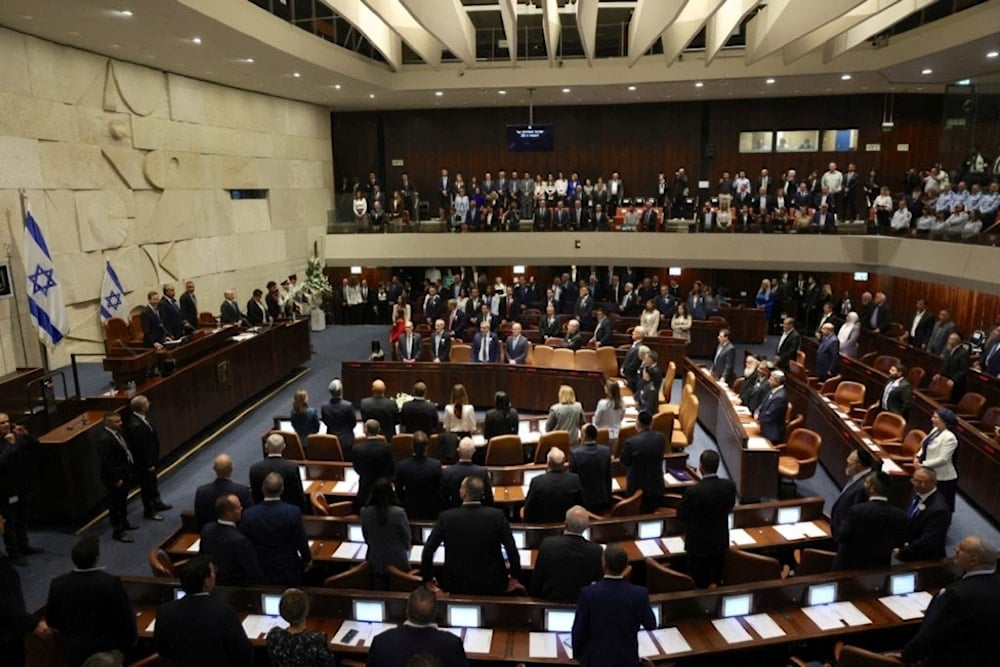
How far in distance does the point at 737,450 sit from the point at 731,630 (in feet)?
12.8

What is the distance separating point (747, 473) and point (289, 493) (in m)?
4.82

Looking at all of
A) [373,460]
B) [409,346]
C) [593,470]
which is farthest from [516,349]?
[373,460]

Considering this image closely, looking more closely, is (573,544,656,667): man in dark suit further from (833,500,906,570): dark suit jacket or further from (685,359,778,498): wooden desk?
(685,359,778,498): wooden desk

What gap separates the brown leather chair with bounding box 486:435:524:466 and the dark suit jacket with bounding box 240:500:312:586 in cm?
265

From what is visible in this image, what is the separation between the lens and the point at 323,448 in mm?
7297

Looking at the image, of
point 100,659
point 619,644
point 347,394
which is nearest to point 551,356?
point 347,394

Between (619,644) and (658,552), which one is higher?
(619,644)

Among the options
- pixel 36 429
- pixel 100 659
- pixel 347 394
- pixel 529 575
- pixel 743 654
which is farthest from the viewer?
pixel 347 394

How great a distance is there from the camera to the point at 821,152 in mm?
19375

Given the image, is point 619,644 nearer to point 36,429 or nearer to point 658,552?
point 658,552

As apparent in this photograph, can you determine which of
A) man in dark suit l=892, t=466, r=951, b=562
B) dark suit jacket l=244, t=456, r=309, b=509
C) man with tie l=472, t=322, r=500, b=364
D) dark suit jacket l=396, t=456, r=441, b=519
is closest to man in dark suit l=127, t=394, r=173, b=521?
dark suit jacket l=244, t=456, r=309, b=509

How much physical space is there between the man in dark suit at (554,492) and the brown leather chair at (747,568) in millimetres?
1149

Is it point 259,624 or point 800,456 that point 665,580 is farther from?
point 800,456

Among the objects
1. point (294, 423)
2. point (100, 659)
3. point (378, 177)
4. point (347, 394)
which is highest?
point (378, 177)
